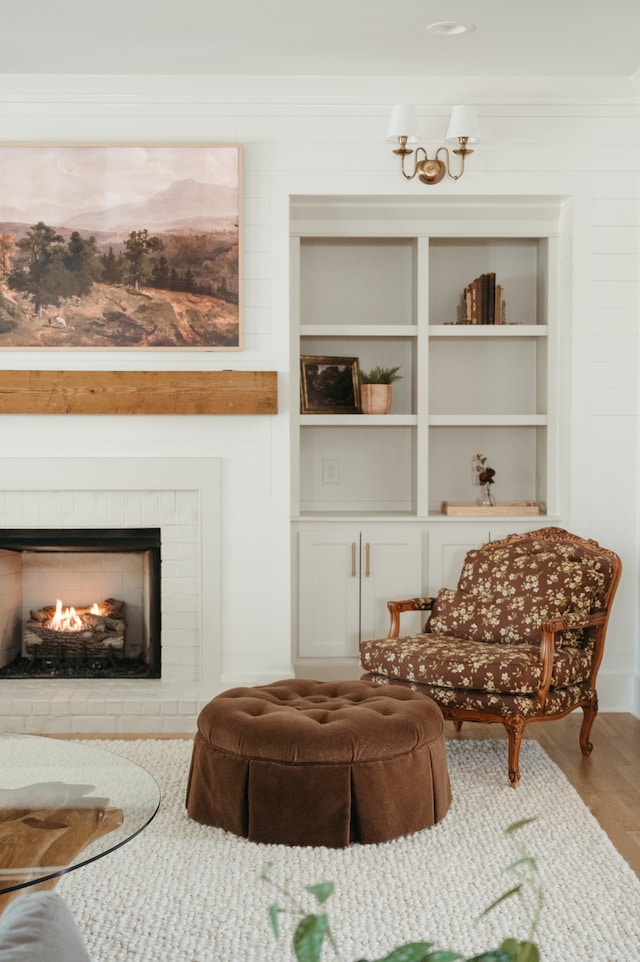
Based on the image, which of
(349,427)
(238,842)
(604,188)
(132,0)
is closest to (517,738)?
(238,842)

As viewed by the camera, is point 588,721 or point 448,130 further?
point 448,130

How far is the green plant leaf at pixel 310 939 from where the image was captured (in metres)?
0.85

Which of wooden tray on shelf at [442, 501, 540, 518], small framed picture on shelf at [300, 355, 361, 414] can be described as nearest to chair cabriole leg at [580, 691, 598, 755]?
wooden tray on shelf at [442, 501, 540, 518]

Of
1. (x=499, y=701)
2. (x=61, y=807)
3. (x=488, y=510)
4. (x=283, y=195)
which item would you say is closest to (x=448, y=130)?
(x=283, y=195)

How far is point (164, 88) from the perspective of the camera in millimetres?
4301

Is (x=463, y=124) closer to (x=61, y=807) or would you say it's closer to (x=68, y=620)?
(x=68, y=620)

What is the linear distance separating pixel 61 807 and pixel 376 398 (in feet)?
9.47

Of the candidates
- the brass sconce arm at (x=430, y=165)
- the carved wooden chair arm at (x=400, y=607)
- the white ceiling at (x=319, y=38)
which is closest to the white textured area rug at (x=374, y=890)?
the carved wooden chair arm at (x=400, y=607)

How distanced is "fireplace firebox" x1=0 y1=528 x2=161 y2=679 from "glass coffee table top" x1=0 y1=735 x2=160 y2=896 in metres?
1.76

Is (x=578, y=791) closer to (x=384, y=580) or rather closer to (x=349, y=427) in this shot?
(x=384, y=580)

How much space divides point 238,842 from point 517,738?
114 cm

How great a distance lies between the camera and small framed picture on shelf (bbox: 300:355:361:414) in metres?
4.84

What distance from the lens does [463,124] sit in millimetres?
4074

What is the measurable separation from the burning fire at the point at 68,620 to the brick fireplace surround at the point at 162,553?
0.88ft
